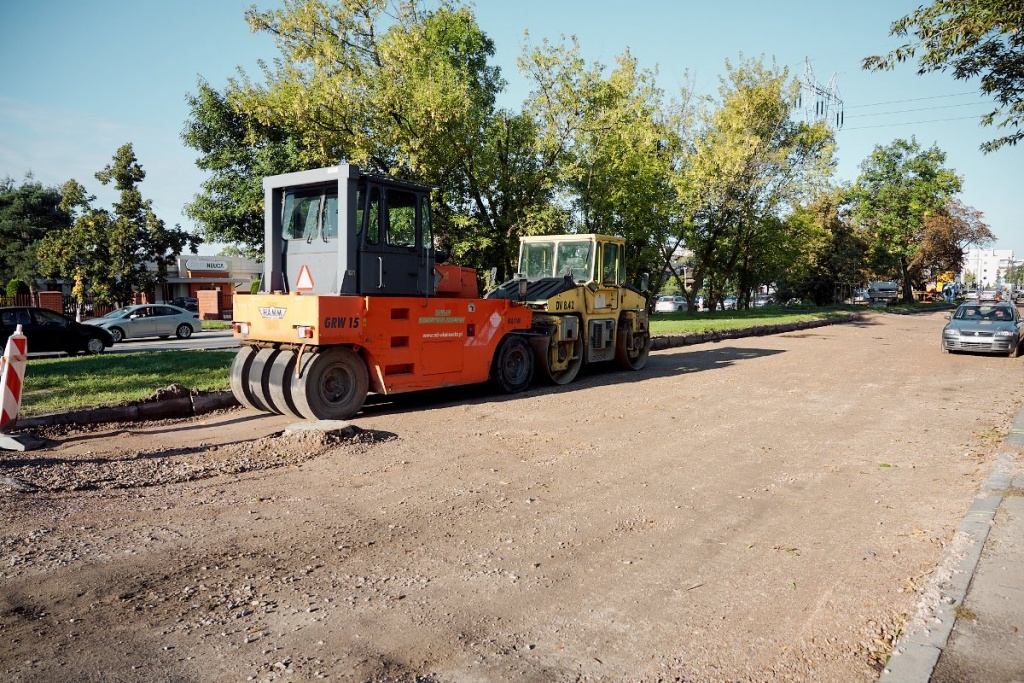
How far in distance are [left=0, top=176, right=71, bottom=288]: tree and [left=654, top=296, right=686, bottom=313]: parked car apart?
41420mm

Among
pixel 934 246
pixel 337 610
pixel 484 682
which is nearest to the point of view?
pixel 484 682

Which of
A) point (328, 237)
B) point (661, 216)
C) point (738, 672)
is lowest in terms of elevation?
point (738, 672)

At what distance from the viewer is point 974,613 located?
405cm

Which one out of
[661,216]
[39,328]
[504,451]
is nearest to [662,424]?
[504,451]

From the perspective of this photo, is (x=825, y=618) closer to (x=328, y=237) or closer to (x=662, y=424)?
(x=662, y=424)

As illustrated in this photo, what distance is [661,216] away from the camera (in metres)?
33.5

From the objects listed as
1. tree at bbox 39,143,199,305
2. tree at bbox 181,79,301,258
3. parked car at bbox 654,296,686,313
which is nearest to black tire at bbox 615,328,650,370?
tree at bbox 181,79,301,258

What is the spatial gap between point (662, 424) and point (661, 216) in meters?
25.3

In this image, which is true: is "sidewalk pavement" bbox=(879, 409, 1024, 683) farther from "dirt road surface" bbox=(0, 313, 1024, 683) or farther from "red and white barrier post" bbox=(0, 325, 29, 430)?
"red and white barrier post" bbox=(0, 325, 29, 430)

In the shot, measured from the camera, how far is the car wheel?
67.2ft

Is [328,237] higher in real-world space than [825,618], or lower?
higher

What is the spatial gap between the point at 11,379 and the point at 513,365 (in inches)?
292

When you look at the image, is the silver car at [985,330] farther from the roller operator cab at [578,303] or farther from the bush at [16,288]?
the bush at [16,288]

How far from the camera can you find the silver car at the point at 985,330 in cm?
1809
